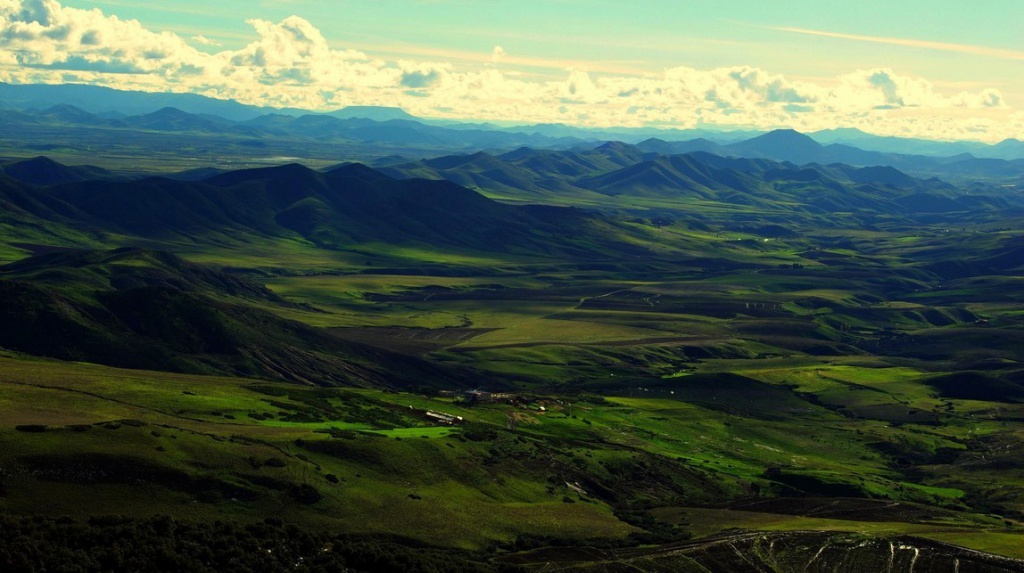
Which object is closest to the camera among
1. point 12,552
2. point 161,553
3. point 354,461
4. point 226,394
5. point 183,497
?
point 12,552

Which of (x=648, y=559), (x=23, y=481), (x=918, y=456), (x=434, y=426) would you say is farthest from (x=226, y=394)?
(x=918, y=456)

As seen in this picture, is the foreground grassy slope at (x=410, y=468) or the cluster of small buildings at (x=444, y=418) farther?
the cluster of small buildings at (x=444, y=418)

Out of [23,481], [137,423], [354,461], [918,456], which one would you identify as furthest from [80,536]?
[918,456]

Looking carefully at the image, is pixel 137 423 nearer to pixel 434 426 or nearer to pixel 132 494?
pixel 132 494

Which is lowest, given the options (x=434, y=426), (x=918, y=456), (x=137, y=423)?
Answer: (x=918, y=456)

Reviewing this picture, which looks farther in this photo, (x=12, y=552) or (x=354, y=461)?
(x=354, y=461)

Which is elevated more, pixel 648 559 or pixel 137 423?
pixel 137 423

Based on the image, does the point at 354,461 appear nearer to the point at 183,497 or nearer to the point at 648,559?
the point at 183,497

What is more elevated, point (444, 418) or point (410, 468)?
point (410, 468)

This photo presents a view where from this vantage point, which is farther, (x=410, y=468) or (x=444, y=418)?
(x=444, y=418)

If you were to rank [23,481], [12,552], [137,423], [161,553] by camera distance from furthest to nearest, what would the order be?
[137,423] → [23,481] → [161,553] → [12,552]

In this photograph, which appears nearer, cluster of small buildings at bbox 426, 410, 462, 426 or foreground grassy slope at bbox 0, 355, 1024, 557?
foreground grassy slope at bbox 0, 355, 1024, 557
